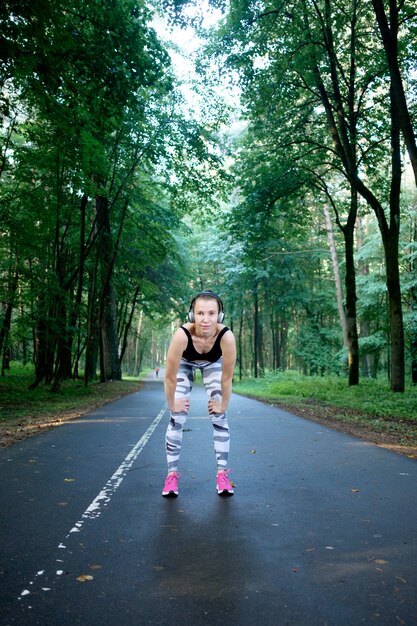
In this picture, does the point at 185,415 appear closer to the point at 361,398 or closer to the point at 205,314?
the point at 205,314

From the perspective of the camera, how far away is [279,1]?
15.3 m

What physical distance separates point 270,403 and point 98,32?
41.9 feet

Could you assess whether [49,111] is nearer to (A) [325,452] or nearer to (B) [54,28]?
(B) [54,28]

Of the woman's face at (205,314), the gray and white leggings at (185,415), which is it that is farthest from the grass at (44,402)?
the woman's face at (205,314)

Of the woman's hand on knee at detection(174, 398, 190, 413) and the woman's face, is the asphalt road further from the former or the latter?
the woman's face

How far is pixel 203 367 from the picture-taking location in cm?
522

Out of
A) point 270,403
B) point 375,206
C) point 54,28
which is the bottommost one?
point 270,403

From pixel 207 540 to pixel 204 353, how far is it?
1.83 metres

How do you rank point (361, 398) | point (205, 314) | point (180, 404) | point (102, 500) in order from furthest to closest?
point (361, 398) → point (180, 404) → point (102, 500) → point (205, 314)

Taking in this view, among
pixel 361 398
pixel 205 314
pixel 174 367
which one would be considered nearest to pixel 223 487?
pixel 174 367

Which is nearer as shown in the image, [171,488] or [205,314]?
[205,314]

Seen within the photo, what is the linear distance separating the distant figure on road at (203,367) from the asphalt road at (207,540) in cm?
45

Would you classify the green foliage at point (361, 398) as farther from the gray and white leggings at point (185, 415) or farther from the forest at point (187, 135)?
the gray and white leggings at point (185, 415)

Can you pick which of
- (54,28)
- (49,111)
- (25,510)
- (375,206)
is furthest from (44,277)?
(25,510)
